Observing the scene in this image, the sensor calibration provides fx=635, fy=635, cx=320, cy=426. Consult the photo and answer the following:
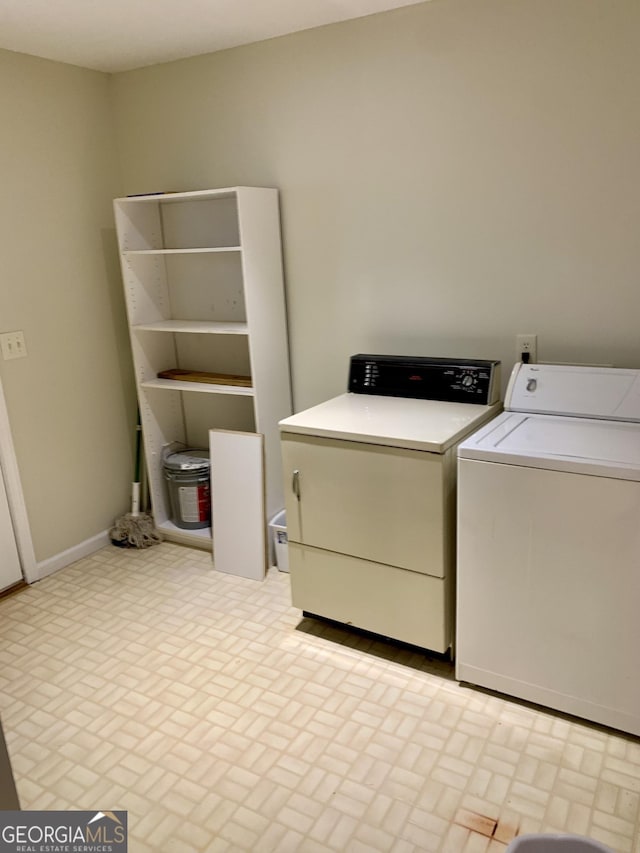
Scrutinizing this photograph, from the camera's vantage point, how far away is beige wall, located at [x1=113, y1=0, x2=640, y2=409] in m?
2.14

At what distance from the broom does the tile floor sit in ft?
2.04

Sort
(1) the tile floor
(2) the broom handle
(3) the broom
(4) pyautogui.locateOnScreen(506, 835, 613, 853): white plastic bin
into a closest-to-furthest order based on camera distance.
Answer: (4) pyautogui.locateOnScreen(506, 835, 613, 853): white plastic bin < (1) the tile floor < (3) the broom < (2) the broom handle

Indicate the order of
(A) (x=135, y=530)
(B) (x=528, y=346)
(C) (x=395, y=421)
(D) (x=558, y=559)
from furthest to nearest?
(A) (x=135, y=530) < (B) (x=528, y=346) < (C) (x=395, y=421) < (D) (x=558, y=559)

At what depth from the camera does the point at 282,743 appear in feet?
6.30

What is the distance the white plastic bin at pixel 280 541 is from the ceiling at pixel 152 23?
205 centimetres

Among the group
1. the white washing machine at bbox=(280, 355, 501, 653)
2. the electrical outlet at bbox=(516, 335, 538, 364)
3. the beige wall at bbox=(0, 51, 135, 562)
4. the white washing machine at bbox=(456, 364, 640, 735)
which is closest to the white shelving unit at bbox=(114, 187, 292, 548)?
the beige wall at bbox=(0, 51, 135, 562)

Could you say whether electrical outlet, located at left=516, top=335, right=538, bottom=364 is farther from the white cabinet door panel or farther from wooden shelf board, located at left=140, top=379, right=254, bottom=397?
the white cabinet door panel

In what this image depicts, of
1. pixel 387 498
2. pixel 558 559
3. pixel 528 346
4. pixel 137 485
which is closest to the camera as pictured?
pixel 558 559

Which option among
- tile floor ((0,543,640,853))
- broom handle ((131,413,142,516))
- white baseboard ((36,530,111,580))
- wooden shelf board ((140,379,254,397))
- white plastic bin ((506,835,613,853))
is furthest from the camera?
broom handle ((131,413,142,516))

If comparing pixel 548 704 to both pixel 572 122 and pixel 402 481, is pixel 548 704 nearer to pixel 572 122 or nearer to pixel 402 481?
pixel 402 481

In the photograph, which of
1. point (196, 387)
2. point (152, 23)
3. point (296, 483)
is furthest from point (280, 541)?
point (152, 23)

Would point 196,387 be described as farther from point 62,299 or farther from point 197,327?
point 62,299

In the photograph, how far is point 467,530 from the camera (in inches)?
76.4

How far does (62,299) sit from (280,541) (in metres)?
1.52
